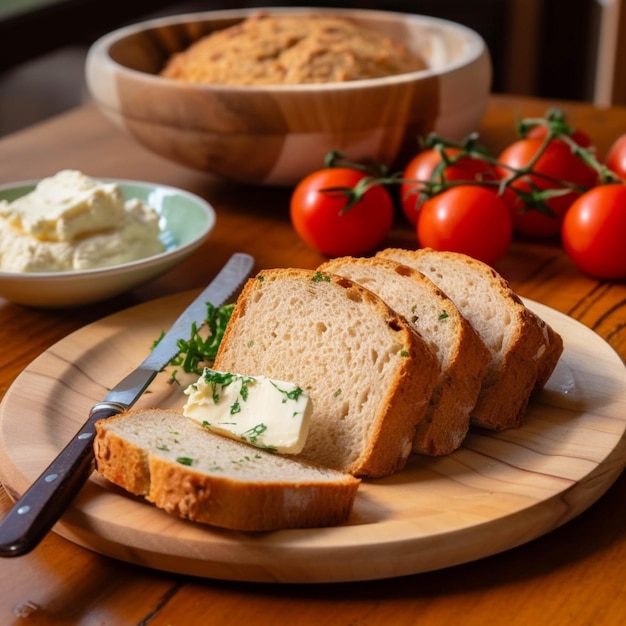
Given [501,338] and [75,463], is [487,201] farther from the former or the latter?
[75,463]

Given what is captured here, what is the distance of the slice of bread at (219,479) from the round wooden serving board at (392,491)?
0.10ft

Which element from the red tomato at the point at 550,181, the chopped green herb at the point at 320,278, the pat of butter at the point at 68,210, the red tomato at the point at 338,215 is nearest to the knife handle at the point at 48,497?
the chopped green herb at the point at 320,278

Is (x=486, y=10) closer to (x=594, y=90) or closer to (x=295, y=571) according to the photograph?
(x=594, y=90)

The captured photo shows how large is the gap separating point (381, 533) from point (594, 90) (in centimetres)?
624

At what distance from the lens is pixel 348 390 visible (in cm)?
175

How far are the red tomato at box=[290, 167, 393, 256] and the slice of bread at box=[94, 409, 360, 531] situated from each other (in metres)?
1.15

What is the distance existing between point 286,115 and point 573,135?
0.92 m

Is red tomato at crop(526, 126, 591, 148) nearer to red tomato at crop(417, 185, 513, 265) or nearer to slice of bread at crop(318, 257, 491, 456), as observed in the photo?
red tomato at crop(417, 185, 513, 265)

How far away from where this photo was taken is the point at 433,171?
2.79m

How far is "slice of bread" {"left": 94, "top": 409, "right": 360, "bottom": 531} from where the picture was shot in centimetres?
144

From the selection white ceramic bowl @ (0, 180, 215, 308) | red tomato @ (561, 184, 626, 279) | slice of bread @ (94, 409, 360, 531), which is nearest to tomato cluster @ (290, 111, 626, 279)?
red tomato @ (561, 184, 626, 279)

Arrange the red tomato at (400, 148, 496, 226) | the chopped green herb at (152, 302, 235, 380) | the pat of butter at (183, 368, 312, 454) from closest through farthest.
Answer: the pat of butter at (183, 368, 312, 454) → the chopped green herb at (152, 302, 235, 380) → the red tomato at (400, 148, 496, 226)

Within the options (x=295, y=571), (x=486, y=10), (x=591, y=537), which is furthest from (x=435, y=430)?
(x=486, y=10)

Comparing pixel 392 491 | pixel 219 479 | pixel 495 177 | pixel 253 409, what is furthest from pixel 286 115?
pixel 219 479
